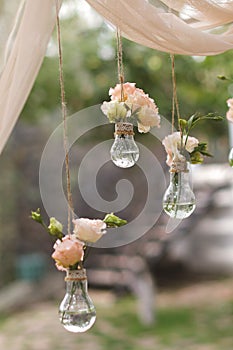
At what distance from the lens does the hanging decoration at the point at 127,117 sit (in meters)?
0.93

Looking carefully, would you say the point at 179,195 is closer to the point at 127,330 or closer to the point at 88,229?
the point at 88,229

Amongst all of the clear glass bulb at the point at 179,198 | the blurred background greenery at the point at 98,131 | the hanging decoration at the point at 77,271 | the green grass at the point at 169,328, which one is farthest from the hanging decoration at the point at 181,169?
the green grass at the point at 169,328

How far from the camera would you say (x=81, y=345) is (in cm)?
321

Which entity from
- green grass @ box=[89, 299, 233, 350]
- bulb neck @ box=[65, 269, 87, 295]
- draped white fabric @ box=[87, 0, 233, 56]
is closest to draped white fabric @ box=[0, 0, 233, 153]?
draped white fabric @ box=[87, 0, 233, 56]

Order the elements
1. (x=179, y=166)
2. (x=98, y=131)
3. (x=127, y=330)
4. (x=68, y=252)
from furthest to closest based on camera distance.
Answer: (x=98, y=131) → (x=127, y=330) → (x=179, y=166) → (x=68, y=252)

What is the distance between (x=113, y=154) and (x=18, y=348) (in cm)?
246

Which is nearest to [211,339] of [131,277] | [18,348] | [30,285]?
[131,277]

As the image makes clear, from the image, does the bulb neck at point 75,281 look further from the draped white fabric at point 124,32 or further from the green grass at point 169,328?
the green grass at point 169,328

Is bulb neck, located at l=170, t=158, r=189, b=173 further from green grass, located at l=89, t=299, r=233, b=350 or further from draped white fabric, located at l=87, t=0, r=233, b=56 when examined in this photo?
green grass, located at l=89, t=299, r=233, b=350

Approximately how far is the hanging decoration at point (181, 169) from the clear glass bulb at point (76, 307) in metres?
0.18

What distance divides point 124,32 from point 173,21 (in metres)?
0.08

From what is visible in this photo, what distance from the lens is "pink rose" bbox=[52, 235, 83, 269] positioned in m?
0.87

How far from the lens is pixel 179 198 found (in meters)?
0.96

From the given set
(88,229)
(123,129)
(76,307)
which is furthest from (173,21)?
(76,307)
